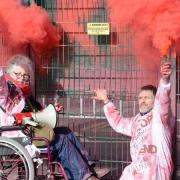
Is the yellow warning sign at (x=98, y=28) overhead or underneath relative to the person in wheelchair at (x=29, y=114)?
overhead

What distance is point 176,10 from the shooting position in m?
5.39

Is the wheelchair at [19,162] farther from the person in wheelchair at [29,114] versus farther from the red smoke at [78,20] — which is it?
the red smoke at [78,20]

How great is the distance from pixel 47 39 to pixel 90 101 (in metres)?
0.76

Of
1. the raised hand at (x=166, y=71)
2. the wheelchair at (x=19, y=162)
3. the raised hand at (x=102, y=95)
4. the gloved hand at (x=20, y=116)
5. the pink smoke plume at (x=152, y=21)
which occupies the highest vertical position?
the pink smoke plume at (x=152, y=21)

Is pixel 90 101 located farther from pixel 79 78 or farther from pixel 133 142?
pixel 133 142

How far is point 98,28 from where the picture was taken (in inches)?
243

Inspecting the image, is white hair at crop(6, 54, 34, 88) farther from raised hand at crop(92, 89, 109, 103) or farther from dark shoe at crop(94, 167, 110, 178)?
dark shoe at crop(94, 167, 110, 178)

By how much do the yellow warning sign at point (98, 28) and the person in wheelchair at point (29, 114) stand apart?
2.18 feet

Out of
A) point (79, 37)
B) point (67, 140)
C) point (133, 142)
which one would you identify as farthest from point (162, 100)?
point (79, 37)

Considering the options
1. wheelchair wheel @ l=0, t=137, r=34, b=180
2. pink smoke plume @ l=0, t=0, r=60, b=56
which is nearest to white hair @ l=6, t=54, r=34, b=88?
pink smoke plume @ l=0, t=0, r=60, b=56

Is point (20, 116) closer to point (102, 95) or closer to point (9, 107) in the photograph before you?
point (9, 107)

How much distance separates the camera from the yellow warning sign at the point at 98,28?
6141mm

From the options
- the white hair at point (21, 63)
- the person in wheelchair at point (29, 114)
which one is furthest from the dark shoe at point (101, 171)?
the white hair at point (21, 63)

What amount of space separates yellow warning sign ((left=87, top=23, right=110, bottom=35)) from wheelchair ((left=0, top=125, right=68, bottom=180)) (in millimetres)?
1239
